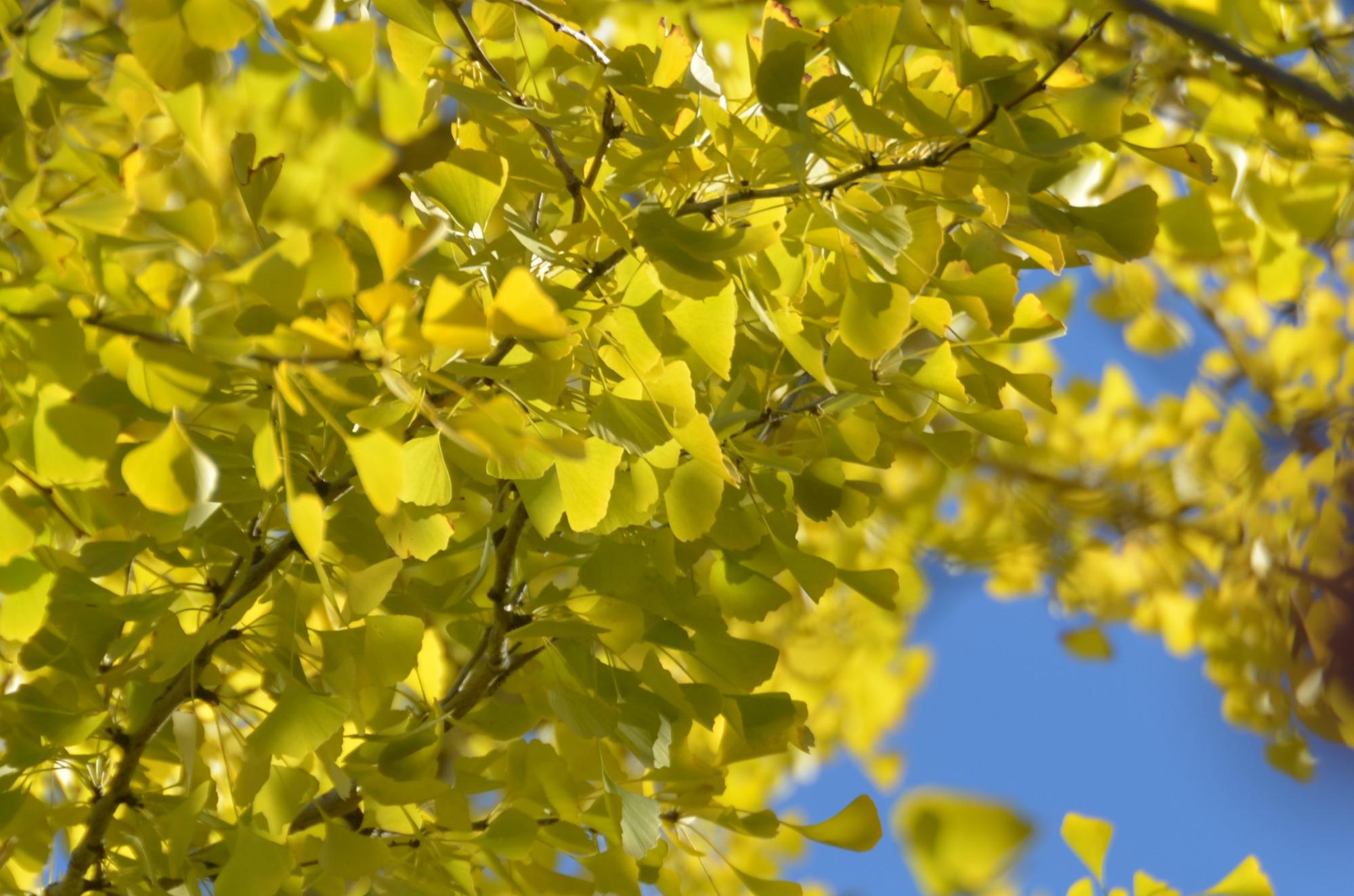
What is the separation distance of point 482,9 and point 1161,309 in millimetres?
1556

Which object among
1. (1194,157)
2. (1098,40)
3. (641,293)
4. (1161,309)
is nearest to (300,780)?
(641,293)

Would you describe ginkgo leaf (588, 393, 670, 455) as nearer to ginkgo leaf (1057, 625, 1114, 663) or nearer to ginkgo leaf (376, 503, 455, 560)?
ginkgo leaf (376, 503, 455, 560)

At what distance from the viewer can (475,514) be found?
71 cm

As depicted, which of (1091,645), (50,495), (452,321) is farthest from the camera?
(1091,645)

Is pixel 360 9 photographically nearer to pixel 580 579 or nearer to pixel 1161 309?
pixel 580 579

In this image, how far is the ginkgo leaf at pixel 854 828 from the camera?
60 centimetres

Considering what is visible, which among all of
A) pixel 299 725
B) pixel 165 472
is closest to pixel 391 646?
pixel 299 725

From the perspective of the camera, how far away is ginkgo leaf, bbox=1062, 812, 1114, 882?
0.59 m

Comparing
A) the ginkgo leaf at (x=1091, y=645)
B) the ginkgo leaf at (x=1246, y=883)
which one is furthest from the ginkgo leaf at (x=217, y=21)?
the ginkgo leaf at (x=1091, y=645)

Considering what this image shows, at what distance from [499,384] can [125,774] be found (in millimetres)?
314

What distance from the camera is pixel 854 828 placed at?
0.60 m

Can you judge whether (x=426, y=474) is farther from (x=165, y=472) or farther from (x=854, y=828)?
(x=854, y=828)

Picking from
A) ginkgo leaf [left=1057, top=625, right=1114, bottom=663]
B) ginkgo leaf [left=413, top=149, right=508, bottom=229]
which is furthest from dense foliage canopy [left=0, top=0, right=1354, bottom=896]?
ginkgo leaf [left=1057, top=625, right=1114, bottom=663]

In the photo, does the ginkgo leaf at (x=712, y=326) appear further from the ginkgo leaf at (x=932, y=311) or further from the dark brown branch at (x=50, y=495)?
the dark brown branch at (x=50, y=495)
